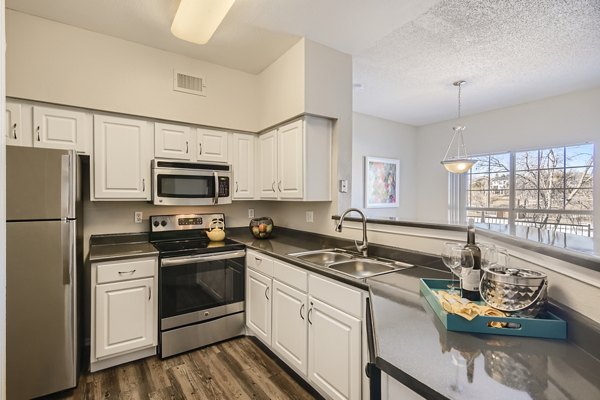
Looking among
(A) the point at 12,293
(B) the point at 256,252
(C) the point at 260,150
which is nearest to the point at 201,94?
(C) the point at 260,150

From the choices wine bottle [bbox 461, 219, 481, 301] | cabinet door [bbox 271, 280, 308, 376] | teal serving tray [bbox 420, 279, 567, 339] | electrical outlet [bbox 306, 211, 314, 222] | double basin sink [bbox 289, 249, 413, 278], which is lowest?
cabinet door [bbox 271, 280, 308, 376]

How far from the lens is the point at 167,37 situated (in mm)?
2498

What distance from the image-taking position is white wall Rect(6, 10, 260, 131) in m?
2.17

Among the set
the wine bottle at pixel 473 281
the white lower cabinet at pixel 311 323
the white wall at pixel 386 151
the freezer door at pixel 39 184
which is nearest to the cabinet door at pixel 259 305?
the white lower cabinet at pixel 311 323

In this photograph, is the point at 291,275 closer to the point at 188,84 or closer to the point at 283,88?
the point at 283,88

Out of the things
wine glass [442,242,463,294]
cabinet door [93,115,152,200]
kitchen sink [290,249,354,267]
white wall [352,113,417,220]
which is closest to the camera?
wine glass [442,242,463,294]

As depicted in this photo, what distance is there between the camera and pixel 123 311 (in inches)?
87.1

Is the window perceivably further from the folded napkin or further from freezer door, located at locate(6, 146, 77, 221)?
freezer door, located at locate(6, 146, 77, 221)

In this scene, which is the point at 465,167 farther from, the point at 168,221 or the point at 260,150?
the point at 168,221

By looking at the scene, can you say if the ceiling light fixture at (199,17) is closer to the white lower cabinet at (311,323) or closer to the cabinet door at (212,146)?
the cabinet door at (212,146)

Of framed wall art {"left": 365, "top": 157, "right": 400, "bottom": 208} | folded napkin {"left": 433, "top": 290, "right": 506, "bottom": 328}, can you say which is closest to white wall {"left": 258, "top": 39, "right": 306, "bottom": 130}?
folded napkin {"left": 433, "top": 290, "right": 506, "bottom": 328}

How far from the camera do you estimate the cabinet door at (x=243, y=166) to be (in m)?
3.07

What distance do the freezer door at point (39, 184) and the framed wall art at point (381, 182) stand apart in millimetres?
3873

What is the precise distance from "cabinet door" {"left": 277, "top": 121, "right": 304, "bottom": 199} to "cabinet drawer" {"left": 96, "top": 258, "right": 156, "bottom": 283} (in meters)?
1.24
